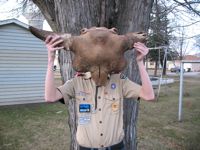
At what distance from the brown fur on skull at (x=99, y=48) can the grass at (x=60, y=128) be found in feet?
14.8

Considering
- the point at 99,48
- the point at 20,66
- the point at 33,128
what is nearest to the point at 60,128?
the point at 33,128

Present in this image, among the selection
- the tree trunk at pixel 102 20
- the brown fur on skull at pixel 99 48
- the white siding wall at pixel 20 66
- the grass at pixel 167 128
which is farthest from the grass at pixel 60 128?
the brown fur on skull at pixel 99 48

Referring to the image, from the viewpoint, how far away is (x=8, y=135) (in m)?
7.79

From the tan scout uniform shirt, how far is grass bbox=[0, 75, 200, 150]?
4.18m

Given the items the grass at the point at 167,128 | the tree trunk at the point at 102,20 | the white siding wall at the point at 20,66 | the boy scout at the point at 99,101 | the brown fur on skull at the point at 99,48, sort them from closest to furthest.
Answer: the brown fur on skull at the point at 99,48 < the boy scout at the point at 99,101 < the tree trunk at the point at 102,20 < the grass at the point at 167,128 < the white siding wall at the point at 20,66

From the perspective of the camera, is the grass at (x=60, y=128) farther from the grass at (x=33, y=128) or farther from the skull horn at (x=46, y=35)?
the skull horn at (x=46, y=35)

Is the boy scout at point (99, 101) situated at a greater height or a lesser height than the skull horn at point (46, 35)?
lesser

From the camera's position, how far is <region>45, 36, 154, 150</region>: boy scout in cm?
266

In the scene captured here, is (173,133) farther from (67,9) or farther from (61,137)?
(67,9)

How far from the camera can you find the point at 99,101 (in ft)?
8.93

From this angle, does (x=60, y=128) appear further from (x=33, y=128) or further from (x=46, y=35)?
(x=46, y=35)

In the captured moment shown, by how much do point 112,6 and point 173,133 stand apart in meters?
6.04

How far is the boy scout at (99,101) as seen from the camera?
2.66 meters

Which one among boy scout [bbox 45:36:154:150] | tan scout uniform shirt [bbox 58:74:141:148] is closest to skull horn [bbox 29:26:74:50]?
boy scout [bbox 45:36:154:150]
